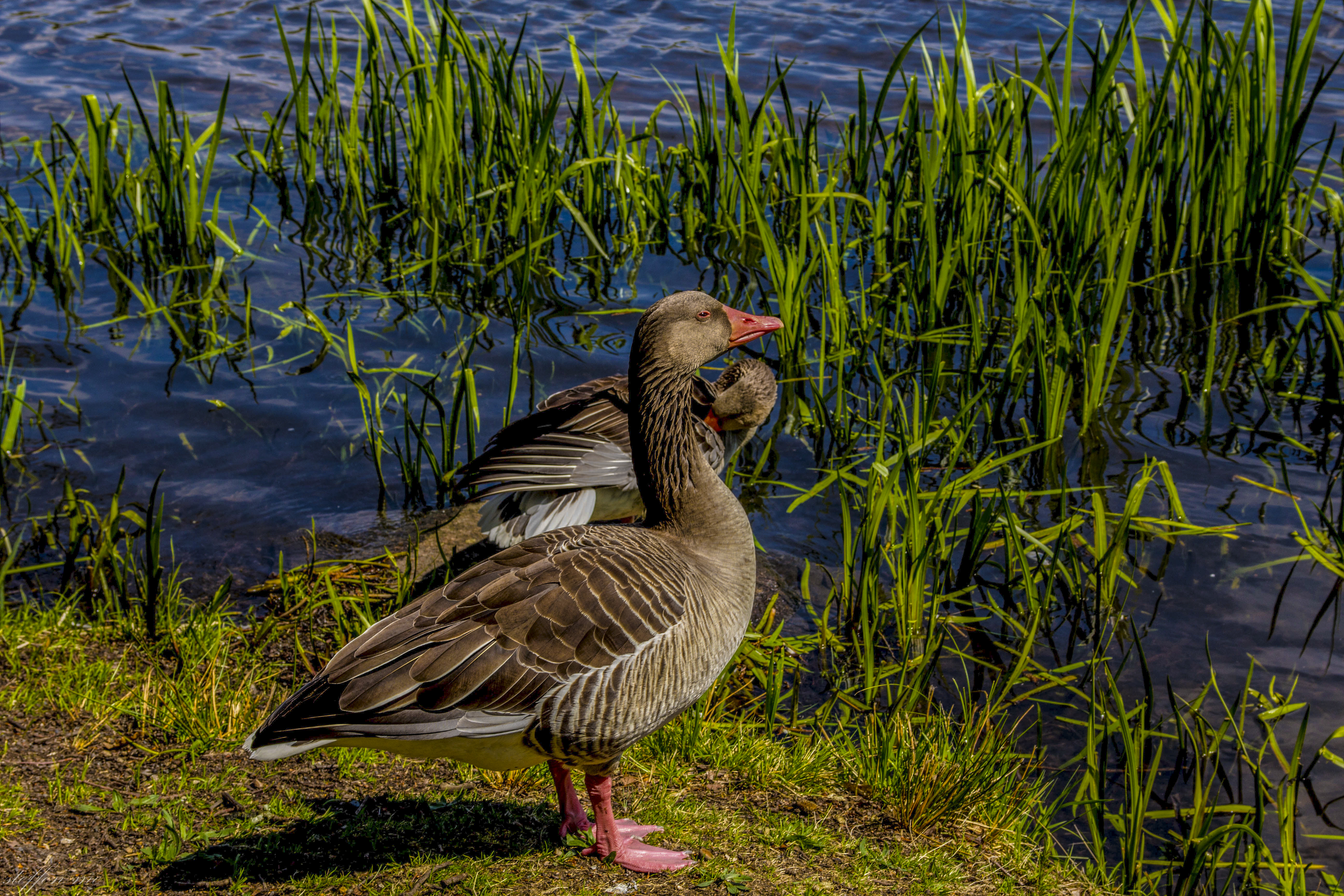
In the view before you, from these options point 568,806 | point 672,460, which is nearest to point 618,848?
point 568,806

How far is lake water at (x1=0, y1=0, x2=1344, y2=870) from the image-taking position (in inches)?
206

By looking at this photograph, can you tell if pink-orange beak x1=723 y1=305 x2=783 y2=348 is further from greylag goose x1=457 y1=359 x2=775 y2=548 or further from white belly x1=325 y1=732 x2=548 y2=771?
white belly x1=325 y1=732 x2=548 y2=771

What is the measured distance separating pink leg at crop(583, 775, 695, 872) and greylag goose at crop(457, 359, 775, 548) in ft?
5.99

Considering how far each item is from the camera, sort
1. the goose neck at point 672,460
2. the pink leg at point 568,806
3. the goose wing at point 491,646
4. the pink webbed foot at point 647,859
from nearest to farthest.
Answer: the goose wing at point 491,646
the pink webbed foot at point 647,859
the pink leg at point 568,806
the goose neck at point 672,460

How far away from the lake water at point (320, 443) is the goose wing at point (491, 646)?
2.56m

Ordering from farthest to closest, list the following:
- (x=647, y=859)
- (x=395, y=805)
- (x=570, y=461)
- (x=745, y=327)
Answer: (x=570, y=461) → (x=745, y=327) → (x=395, y=805) → (x=647, y=859)

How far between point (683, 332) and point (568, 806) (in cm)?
168

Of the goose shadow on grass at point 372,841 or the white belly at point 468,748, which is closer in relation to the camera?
the white belly at point 468,748

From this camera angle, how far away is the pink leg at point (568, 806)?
363cm

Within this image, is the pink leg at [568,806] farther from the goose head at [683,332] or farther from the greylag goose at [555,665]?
the goose head at [683,332]

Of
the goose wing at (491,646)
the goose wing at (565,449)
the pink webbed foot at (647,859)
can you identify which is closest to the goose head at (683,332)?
the goose wing at (491,646)

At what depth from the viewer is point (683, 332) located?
401cm

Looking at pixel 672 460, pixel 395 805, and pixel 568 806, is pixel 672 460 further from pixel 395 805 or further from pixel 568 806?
pixel 395 805

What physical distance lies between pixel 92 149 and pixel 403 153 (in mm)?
3121
